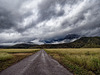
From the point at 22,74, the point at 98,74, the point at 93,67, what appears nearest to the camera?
the point at 22,74

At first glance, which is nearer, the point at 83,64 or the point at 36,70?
the point at 36,70

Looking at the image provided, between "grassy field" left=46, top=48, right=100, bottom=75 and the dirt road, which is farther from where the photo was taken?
"grassy field" left=46, top=48, right=100, bottom=75

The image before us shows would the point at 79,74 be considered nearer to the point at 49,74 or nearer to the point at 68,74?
the point at 68,74

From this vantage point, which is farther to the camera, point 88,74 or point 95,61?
point 95,61

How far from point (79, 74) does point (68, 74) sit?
1.09m

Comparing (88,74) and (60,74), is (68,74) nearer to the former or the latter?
(60,74)

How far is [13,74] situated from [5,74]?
76 cm

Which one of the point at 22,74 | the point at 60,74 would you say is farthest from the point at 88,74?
the point at 22,74

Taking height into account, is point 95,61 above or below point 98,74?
above

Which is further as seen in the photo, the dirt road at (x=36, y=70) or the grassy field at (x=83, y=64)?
the grassy field at (x=83, y=64)

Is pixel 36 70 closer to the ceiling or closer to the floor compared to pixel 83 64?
closer to the ceiling

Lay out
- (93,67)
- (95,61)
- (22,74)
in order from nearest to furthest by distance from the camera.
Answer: (22,74)
(93,67)
(95,61)

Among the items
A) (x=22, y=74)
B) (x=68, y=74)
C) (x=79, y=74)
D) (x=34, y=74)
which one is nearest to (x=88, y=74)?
(x=79, y=74)

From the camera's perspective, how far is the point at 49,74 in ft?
21.1
